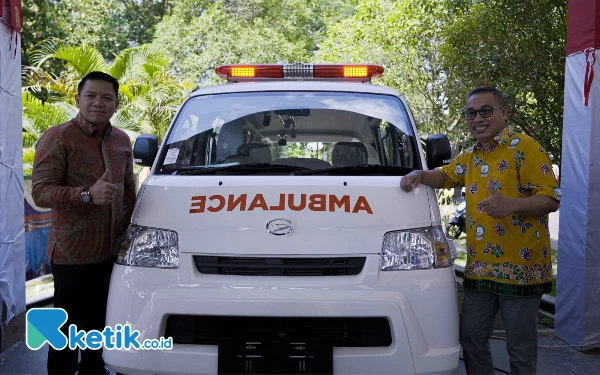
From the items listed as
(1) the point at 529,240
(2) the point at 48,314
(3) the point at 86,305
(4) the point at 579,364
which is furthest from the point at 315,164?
(4) the point at 579,364

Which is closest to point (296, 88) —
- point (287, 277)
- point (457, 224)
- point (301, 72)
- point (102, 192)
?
point (301, 72)

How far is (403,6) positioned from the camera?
43.3 ft

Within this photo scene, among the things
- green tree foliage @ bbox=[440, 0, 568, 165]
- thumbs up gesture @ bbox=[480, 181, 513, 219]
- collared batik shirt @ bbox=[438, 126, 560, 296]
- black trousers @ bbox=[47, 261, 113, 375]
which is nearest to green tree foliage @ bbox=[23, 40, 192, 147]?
green tree foliage @ bbox=[440, 0, 568, 165]

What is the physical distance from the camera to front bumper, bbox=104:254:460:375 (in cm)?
276

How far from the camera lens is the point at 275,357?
2.80m

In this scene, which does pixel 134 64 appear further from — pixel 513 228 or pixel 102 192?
pixel 513 228

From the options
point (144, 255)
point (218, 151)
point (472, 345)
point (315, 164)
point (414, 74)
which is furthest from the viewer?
point (414, 74)

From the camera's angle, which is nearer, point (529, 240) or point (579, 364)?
point (529, 240)

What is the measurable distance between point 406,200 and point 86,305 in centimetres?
189

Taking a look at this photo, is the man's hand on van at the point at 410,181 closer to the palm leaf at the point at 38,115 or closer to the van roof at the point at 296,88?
the van roof at the point at 296,88

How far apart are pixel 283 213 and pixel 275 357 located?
66 cm

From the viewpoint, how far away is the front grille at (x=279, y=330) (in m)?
2.79

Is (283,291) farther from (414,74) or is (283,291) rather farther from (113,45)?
(113,45)

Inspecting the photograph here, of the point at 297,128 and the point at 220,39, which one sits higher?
the point at 220,39
